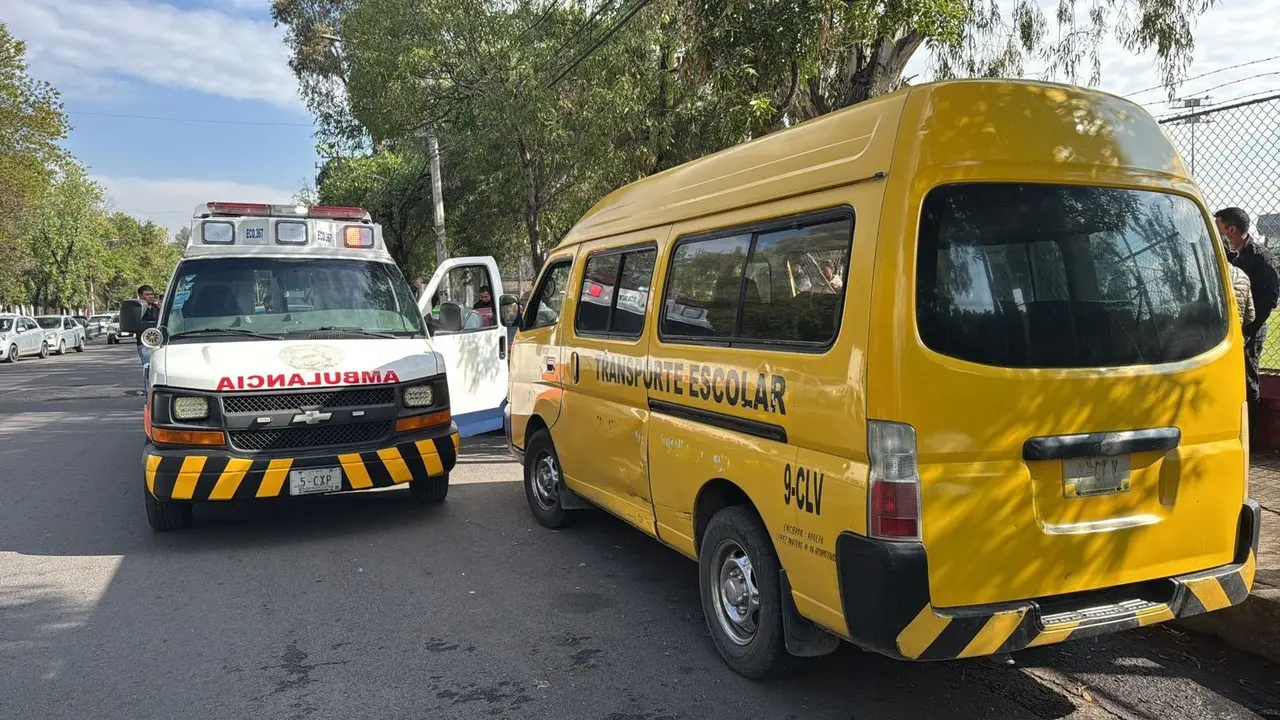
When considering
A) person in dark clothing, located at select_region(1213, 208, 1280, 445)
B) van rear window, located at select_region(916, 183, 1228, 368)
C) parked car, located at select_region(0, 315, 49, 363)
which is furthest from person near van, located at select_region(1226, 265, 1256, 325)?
parked car, located at select_region(0, 315, 49, 363)

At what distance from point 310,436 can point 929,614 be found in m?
4.46

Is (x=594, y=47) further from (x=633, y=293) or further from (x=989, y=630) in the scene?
(x=989, y=630)

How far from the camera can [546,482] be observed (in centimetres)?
636

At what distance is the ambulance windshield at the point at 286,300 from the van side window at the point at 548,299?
40.1 inches

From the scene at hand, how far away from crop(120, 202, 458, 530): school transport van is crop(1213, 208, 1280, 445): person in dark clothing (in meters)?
5.54

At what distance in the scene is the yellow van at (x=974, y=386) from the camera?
301 cm

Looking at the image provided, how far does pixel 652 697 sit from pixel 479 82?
A: 12.6 meters

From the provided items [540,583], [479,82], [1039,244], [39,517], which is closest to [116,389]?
[479,82]

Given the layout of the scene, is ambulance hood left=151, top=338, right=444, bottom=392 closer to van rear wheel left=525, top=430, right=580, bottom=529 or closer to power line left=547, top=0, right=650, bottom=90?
van rear wheel left=525, top=430, right=580, bottom=529

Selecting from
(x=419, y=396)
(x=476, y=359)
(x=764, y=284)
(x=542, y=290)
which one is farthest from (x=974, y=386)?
(x=476, y=359)

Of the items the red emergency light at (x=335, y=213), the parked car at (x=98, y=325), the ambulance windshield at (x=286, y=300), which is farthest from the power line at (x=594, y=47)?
the parked car at (x=98, y=325)

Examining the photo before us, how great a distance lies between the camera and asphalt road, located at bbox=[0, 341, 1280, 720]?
12.0ft

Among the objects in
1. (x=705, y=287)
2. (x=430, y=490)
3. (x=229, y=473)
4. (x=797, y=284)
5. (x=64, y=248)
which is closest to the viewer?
(x=797, y=284)

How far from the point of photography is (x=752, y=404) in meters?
3.70
